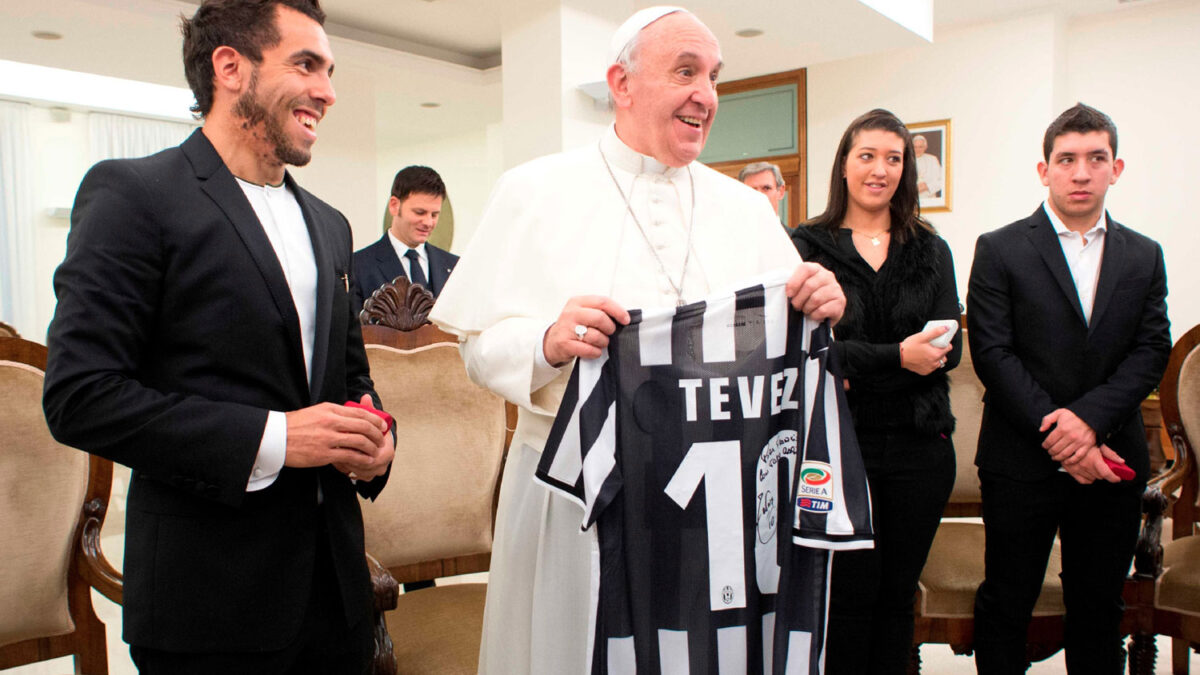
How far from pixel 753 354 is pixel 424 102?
906 centimetres

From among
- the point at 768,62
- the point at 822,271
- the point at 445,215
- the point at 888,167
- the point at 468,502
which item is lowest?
the point at 468,502

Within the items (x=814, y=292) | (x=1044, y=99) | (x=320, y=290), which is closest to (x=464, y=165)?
(x=1044, y=99)

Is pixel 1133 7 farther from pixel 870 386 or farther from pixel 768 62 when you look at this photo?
pixel 870 386

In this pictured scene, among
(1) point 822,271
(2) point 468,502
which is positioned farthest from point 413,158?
(1) point 822,271

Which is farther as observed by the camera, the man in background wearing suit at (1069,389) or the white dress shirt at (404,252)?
the white dress shirt at (404,252)

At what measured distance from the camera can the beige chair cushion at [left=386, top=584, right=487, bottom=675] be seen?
76.7 inches

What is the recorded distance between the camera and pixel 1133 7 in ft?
24.1

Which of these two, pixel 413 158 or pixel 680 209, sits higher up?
pixel 413 158

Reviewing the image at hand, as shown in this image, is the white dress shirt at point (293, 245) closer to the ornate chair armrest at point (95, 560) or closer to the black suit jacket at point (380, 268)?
the ornate chair armrest at point (95, 560)

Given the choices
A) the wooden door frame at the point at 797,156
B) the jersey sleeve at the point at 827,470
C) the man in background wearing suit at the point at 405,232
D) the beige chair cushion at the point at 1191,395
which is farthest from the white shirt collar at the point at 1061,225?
the wooden door frame at the point at 797,156

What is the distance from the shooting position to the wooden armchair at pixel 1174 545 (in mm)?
2490

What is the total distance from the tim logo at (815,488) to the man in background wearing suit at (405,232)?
3.22 metres

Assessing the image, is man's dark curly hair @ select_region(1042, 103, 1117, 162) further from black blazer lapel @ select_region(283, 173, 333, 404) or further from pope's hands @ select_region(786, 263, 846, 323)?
black blazer lapel @ select_region(283, 173, 333, 404)

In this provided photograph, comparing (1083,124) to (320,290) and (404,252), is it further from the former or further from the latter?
(404,252)
